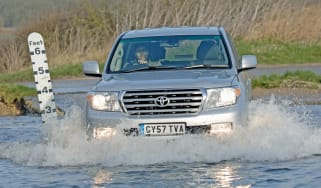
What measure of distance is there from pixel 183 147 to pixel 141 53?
2.07 metres

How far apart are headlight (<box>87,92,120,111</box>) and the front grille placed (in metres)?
0.18

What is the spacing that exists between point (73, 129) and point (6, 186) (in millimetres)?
2122

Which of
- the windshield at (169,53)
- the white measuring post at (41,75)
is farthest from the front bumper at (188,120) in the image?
the white measuring post at (41,75)

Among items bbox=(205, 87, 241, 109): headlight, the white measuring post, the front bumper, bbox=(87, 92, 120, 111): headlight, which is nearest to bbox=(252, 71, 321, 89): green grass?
the white measuring post

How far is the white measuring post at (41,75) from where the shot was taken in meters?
14.5

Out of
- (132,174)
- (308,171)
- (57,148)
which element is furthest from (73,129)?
(308,171)

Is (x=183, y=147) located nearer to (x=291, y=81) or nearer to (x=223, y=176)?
(x=223, y=176)

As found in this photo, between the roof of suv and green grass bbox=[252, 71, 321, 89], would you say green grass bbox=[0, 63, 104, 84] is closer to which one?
green grass bbox=[252, 71, 321, 89]

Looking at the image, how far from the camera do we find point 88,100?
1070cm

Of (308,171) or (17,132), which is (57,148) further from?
(17,132)

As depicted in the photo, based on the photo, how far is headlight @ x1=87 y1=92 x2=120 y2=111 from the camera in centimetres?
1041

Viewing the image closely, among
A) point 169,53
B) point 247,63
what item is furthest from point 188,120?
point 169,53

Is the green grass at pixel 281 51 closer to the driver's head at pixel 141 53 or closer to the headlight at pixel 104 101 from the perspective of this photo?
the driver's head at pixel 141 53

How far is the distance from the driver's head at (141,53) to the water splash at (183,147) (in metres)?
1.04
